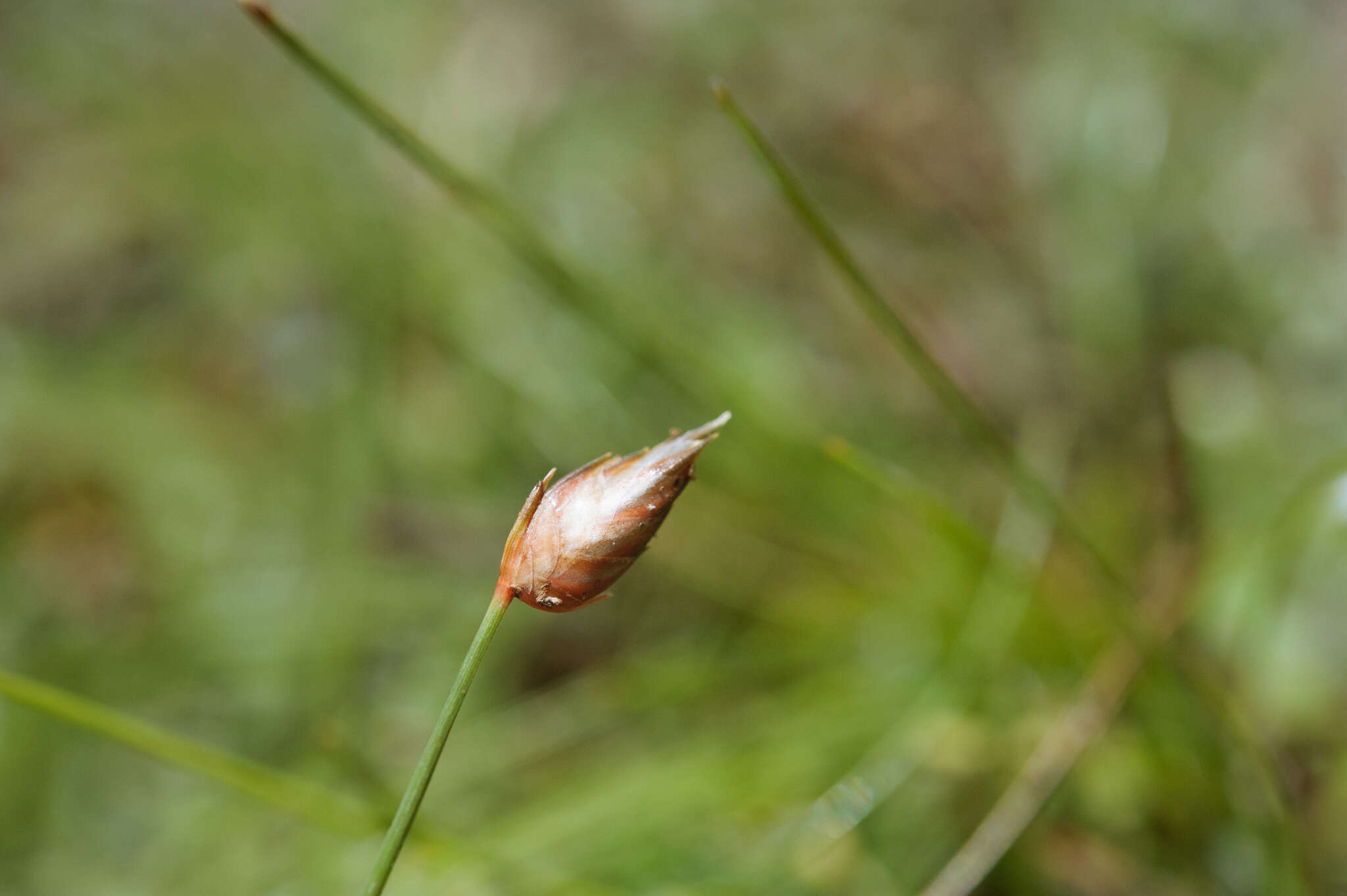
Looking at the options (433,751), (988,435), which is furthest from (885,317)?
(433,751)

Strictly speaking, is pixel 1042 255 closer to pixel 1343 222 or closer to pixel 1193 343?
pixel 1193 343

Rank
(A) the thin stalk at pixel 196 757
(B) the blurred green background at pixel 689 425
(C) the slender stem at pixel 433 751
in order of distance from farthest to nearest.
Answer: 1. (B) the blurred green background at pixel 689 425
2. (A) the thin stalk at pixel 196 757
3. (C) the slender stem at pixel 433 751

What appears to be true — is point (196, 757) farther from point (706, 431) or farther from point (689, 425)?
point (689, 425)

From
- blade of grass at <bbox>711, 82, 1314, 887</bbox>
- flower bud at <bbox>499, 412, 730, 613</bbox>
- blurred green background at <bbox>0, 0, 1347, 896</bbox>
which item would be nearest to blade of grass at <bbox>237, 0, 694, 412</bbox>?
blurred green background at <bbox>0, 0, 1347, 896</bbox>

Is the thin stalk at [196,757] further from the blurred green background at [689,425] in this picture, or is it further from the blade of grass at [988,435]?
the blade of grass at [988,435]

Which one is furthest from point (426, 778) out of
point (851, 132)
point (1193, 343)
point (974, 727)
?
point (851, 132)

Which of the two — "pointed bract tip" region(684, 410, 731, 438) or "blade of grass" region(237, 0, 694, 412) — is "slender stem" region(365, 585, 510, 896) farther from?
"blade of grass" region(237, 0, 694, 412)

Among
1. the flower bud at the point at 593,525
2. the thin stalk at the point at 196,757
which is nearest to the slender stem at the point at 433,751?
the flower bud at the point at 593,525
